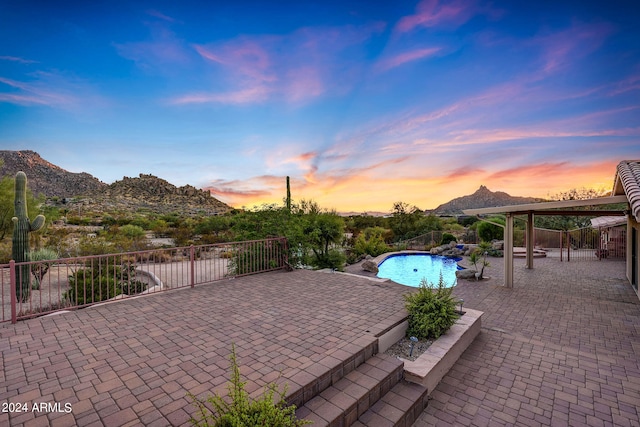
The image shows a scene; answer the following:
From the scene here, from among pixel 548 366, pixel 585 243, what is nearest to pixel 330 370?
pixel 548 366

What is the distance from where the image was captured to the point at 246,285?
681 centimetres

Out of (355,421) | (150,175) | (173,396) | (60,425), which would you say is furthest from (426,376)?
(150,175)

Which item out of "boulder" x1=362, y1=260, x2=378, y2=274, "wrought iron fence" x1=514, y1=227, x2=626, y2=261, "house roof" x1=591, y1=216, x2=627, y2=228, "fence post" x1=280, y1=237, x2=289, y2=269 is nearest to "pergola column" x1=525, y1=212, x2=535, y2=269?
"wrought iron fence" x1=514, y1=227, x2=626, y2=261

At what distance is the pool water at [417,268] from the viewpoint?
38.7 ft

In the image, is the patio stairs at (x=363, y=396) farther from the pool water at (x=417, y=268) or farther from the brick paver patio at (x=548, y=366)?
the pool water at (x=417, y=268)

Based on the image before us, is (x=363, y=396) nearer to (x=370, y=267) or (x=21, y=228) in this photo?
(x=370, y=267)

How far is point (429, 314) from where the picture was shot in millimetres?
4527

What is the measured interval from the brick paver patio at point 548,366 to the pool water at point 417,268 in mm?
4337

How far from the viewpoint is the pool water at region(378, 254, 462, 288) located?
1179 centimetres

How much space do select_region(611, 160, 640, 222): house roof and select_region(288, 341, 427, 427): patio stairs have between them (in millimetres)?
4280

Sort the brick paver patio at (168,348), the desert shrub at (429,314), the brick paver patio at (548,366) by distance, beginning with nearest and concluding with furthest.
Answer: the brick paver patio at (168,348) < the brick paver patio at (548,366) < the desert shrub at (429,314)

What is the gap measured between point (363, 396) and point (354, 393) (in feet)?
0.31

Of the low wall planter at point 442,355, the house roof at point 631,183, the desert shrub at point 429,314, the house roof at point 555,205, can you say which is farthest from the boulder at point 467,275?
the desert shrub at point 429,314

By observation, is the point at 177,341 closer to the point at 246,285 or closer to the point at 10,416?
the point at 10,416
